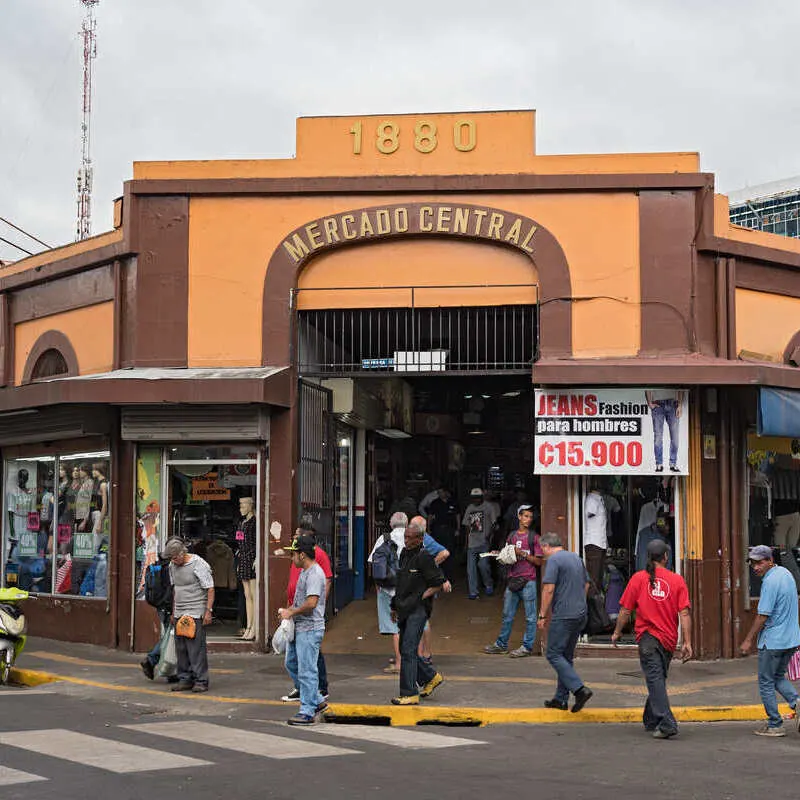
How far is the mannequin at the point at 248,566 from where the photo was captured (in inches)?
645

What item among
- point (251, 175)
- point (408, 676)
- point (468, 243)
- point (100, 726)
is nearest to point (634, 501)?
point (468, 243)

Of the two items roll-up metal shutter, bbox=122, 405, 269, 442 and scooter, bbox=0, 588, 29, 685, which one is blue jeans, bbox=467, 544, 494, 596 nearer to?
roll-up metal shutter, bbox=122, 405, 269, 442

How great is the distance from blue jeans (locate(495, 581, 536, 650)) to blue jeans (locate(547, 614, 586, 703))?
159 inches

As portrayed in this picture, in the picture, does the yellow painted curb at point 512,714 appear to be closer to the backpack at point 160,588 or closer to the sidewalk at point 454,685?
the sidewalk at point 454,685

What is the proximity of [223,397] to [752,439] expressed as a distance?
7.25 metres

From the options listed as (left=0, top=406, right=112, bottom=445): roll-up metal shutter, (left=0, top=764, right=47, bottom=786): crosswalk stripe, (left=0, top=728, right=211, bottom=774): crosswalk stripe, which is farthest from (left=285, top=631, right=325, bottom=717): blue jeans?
(left=0, top=406, right=112, bottom=445): roll-up metal shutter

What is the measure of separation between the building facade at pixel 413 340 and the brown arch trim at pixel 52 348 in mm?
451

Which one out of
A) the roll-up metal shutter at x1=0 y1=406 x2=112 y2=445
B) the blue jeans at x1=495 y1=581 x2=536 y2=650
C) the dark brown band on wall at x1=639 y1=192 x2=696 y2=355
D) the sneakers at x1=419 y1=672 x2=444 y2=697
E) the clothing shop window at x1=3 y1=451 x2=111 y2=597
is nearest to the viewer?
the sneakers at x1=419 y1=672 x2=444 y2=697

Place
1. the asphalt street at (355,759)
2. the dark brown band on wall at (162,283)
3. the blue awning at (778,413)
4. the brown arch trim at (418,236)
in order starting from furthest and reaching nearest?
the dark brown band on wall at (162,283)
the brown arch trim at (418,236)
the blue awning at (778,413)
the asphalt street at (355,759)

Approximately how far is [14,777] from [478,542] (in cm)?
1188

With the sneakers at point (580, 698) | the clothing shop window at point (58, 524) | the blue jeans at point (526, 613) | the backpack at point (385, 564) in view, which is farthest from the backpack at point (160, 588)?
the sneakers at point (580, 698)

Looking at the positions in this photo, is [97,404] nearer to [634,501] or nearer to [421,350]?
[421,350]

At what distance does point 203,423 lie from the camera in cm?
1627

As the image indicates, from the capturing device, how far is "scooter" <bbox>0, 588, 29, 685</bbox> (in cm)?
1388
